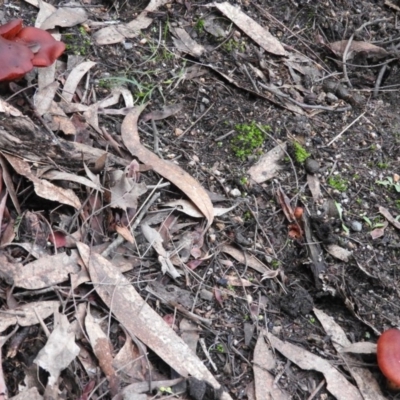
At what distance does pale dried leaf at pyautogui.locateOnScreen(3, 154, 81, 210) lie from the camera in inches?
116

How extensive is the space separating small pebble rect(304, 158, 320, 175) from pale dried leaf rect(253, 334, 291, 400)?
43.2 inches

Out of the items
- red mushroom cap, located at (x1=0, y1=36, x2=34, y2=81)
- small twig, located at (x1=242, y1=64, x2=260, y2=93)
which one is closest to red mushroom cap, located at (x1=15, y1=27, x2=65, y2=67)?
red mushroom cap, located at (x1=0, y1=36, x2=34, y2=81)

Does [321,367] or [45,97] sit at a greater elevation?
[45,97]

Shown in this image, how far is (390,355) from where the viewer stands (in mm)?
2928

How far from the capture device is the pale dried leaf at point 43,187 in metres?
2.96

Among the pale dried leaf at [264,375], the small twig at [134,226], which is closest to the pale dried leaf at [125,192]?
the small twig at [134,226]

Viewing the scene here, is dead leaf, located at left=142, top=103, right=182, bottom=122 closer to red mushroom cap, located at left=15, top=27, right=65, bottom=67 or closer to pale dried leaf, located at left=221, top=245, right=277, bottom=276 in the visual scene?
red mushroom cap, located at left=15, top=27, right=65, bottom=67

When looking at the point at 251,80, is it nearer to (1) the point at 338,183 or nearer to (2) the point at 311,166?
(2) the point at 311,166

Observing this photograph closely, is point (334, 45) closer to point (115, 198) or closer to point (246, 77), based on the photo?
point (246, 77)

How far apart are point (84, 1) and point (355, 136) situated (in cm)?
196

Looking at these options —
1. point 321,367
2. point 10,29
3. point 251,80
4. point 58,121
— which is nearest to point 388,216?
point 321,367

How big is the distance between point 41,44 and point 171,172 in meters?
0.99

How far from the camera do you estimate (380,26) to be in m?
4.57

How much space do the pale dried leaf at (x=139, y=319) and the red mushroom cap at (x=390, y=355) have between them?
0.77m
